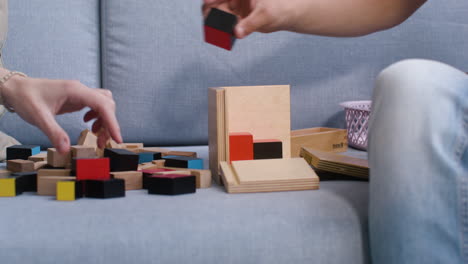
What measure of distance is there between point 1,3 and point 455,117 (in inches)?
39.1

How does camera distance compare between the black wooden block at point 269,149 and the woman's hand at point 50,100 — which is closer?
the woman's hand at point 50,100

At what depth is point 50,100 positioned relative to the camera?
2.77 feet

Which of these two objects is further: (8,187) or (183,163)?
(183,163)

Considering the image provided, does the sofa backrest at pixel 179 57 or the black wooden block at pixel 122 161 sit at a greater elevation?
the sofa backrest at pixel 179 57

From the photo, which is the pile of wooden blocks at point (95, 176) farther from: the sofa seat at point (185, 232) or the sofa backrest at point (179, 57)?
the sofa backrest at point (179, 57)

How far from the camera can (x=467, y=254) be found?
0.65 m

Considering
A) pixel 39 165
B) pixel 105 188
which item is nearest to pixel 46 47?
pixel 39 165

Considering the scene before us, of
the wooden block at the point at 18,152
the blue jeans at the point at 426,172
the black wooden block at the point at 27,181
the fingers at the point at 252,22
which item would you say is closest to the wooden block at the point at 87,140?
the wooden block at the point at 18,152

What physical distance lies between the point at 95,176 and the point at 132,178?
72 mm

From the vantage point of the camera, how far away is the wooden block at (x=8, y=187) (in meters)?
0.84

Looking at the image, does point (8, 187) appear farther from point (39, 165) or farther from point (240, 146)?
point (240, 146)

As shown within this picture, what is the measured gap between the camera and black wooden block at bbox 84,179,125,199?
0.82 metres

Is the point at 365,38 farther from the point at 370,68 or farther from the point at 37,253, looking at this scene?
the point at 37,253

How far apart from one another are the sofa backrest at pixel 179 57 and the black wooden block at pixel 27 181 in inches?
21.1
